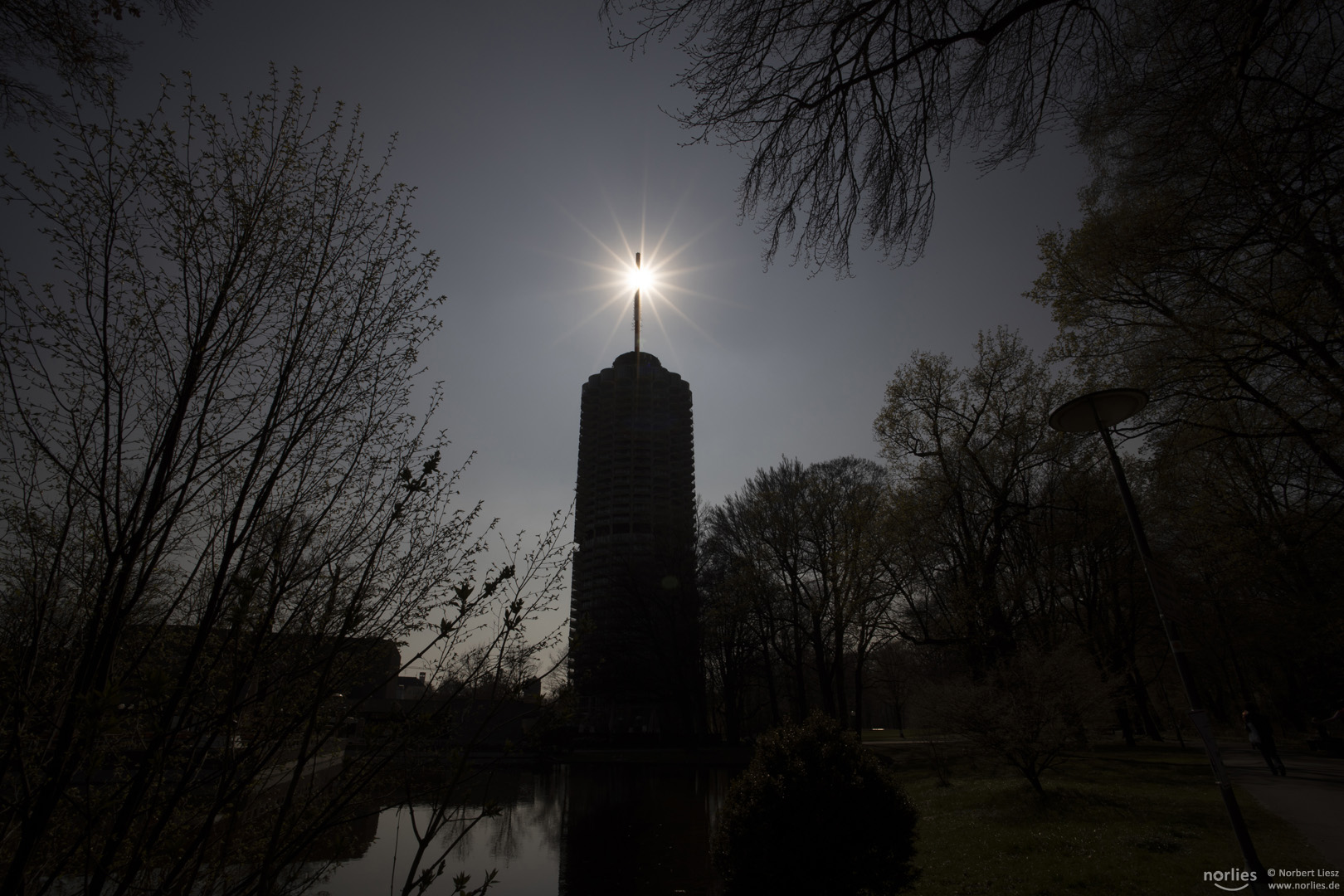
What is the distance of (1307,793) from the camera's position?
33.0 feet

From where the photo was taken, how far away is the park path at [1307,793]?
7145 millimetres

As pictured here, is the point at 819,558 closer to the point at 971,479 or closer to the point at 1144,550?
the point at 971,479

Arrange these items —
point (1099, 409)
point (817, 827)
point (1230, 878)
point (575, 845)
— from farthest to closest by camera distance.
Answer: point (575, 845)
point (1099, 409)
point (1230, 878)
point (817, 827)

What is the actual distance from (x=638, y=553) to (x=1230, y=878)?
118 feet

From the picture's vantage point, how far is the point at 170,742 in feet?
6.98

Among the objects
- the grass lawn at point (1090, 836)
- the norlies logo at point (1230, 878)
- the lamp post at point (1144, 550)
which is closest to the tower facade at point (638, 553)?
the grass lawn at point (1090, 836)

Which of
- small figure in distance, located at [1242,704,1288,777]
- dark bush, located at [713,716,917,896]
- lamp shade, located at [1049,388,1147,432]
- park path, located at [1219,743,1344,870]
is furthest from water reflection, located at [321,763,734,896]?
small figure in distance, located at [1242,704,1288,777]

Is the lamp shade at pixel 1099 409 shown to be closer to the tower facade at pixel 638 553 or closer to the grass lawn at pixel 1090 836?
the grass lawn at pixel 1090 836

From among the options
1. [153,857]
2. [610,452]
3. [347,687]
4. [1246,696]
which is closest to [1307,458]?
[347,687]

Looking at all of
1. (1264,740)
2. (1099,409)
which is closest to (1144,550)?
(1099,409)

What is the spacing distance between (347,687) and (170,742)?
3.96 feet

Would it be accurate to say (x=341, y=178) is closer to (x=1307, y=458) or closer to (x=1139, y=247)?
(x=1139, y=247)

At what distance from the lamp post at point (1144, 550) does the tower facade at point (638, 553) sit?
16.7 meters

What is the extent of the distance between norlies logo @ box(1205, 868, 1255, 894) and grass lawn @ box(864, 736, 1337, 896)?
0.29 feet
